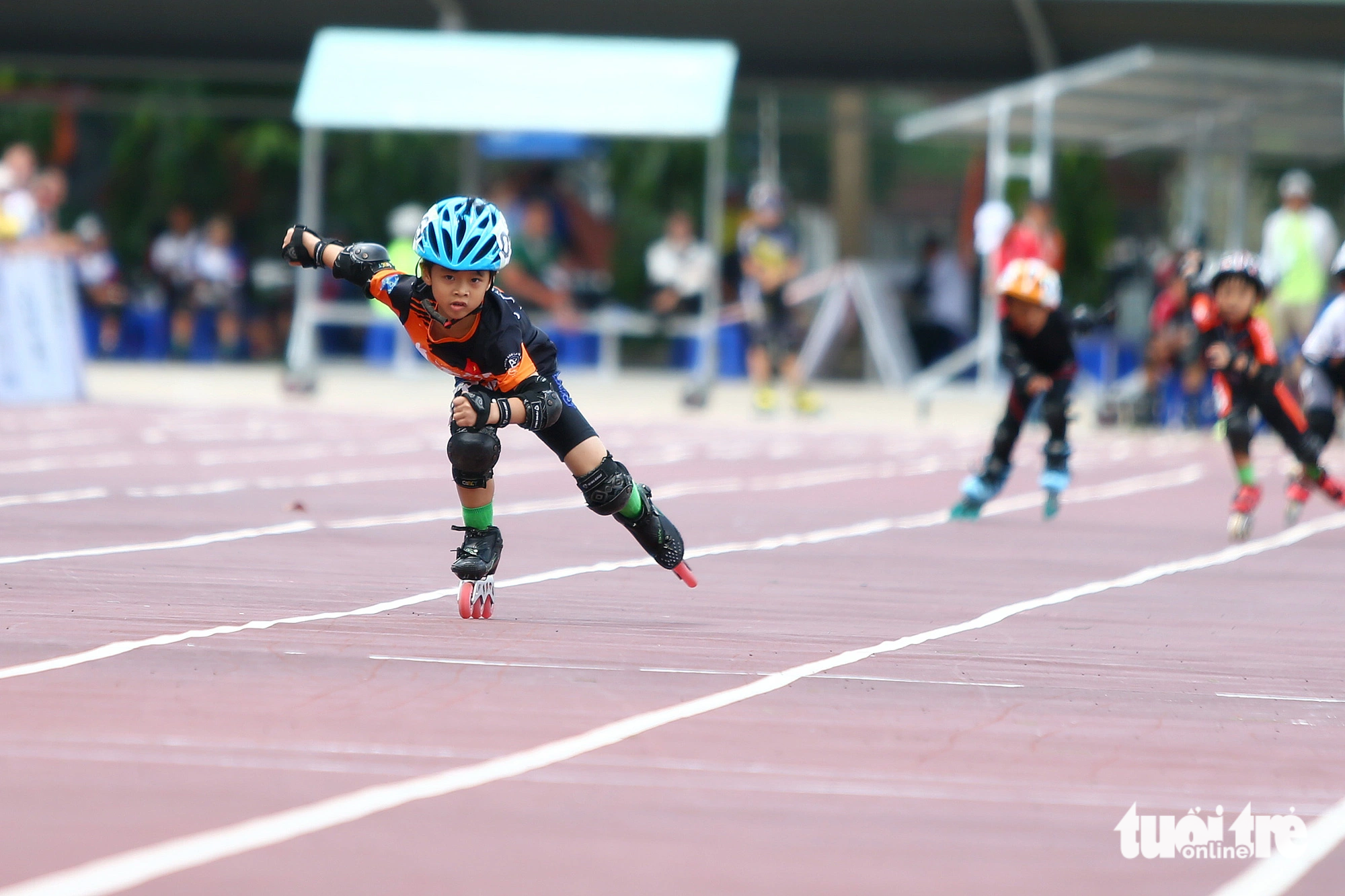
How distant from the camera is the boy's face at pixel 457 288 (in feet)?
26.0

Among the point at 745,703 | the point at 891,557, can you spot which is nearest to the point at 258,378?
the point at 891,557

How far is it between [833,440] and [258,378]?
9674 mm

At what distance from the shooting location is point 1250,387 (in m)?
12.5

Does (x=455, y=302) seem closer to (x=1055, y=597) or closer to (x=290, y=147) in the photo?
(x=1055, y=597)

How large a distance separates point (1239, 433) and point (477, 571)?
6104 millimetres

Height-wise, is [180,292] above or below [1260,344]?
below

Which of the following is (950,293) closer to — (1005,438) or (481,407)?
(1005,438)

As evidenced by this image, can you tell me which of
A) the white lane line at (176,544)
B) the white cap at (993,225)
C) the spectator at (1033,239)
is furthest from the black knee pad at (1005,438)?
the white cap at (993,225)

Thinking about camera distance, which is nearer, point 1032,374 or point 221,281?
point 1032,374

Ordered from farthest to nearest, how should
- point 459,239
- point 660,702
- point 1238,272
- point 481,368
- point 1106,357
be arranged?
point 1106,357 → point 1238,272 → point 481,368 → point 459,239 → point 660,702

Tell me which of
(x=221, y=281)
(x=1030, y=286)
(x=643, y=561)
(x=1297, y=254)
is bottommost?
(x=221, y=281)

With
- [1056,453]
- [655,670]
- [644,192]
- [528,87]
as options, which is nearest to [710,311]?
[528,87]

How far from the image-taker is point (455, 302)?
26.0 feet

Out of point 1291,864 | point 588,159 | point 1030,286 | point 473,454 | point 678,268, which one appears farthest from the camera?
point 588,159
